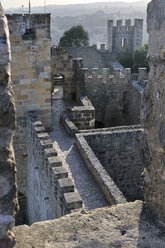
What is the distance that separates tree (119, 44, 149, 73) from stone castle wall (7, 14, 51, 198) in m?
20.4

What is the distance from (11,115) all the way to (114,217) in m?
1.63

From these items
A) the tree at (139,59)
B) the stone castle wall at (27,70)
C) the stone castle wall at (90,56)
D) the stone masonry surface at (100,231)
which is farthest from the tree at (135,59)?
the stone masonry surface at (100,231)

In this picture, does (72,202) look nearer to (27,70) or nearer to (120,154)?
(120,154)

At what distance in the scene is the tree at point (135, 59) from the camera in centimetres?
3086

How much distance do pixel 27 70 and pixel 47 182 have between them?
14.0ft

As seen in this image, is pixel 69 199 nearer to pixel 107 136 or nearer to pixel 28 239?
pixel 28 239

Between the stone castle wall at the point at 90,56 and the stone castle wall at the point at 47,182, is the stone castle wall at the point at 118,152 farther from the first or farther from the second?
the stone castle wall at the point at 90,56

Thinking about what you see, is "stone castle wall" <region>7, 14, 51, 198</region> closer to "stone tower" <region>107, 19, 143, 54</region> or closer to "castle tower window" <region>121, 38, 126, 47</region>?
"stone tower" <region>107, 19, 143, 54</region>

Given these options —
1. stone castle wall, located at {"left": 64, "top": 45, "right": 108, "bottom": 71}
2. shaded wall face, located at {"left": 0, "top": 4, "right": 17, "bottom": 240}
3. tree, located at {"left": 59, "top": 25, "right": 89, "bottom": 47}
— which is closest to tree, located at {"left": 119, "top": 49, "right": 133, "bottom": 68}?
stone castle wall, located at {"left": 64, "top": 45, "right": 108, "bottom": 71}

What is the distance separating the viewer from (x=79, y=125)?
11.9 meters

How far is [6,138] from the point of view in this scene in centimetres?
307

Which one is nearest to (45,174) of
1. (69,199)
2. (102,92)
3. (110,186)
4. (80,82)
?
(110,186)

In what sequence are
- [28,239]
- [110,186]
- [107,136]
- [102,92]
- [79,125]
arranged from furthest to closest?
[102,92] → [79,125] → [107,136] → [110,186] → [28,239]

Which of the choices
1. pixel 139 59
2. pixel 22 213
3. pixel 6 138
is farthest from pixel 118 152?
pixel 139 59
